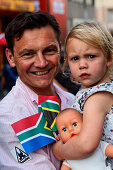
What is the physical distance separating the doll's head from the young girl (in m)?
0.04

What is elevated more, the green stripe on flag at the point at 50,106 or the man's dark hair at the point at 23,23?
the man's dark hair at the point at 23,23

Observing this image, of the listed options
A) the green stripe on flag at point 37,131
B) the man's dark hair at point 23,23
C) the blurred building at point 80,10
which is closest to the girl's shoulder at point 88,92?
the green stripe on flag at point 37,131

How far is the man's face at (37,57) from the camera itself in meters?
1.90

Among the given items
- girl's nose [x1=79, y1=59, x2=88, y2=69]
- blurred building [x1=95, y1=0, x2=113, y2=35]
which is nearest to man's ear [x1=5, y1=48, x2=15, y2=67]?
girl's nose [x1=79, y1=59, x2=88, y2=69]

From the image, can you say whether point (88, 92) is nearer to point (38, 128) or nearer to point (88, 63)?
point (88, 63)

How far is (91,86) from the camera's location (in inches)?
65.3

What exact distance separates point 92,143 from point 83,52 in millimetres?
518

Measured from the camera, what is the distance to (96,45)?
1571 mm

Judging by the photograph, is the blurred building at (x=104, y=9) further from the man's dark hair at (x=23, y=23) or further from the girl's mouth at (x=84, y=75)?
the girl's mouth at (x=84, y=75)

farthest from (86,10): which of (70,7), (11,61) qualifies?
(11,61)

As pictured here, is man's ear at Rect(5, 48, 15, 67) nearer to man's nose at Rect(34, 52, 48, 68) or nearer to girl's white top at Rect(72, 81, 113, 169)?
man's nose at Rect(34, 52, 48, 68)

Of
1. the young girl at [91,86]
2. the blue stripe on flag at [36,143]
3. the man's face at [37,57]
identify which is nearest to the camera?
the young girl at [91,86]

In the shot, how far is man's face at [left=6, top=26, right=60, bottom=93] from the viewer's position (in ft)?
6.23

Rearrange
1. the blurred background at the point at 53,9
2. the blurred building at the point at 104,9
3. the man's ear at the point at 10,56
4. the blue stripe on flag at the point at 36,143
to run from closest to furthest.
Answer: the blue stripe on flag at the point at 36,143, the man's ear at the point at 10,56, the blurred background at the point at 53,9, the blurred building at the point at 104,9
